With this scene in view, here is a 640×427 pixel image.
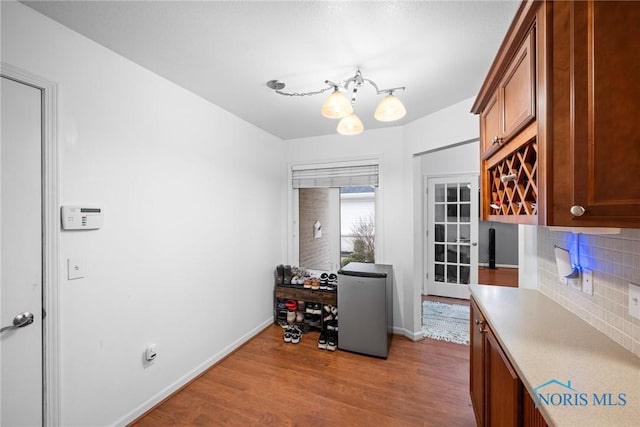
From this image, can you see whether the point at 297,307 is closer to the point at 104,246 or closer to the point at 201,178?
the point at 201,178

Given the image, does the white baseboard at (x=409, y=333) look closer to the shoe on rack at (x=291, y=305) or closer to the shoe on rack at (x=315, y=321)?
the shoe on rack at (x=315, y=321)

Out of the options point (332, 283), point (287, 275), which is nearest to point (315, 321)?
point (332, 283)

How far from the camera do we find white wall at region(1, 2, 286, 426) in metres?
1.48

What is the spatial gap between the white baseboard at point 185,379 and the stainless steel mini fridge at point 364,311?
104cm

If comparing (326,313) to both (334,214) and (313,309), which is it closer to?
(313,309)

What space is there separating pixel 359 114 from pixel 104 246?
7.96 ft

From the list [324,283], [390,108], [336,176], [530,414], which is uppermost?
[390,108]

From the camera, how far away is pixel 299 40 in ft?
5.14

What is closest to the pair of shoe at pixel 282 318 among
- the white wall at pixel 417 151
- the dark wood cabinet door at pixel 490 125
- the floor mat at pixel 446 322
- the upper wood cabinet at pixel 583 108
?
the white wall at pixel 417 151

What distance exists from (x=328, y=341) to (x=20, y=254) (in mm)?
2461

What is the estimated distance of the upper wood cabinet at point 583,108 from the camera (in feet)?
2.39

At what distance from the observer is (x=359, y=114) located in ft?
9.12

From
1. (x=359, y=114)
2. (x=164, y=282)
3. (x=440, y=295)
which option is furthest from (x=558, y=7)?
(x=440, y=295)

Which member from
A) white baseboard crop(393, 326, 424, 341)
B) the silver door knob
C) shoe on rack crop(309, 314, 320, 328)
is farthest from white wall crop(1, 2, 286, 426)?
white baseboard crop(393, 326, 424, 341)
